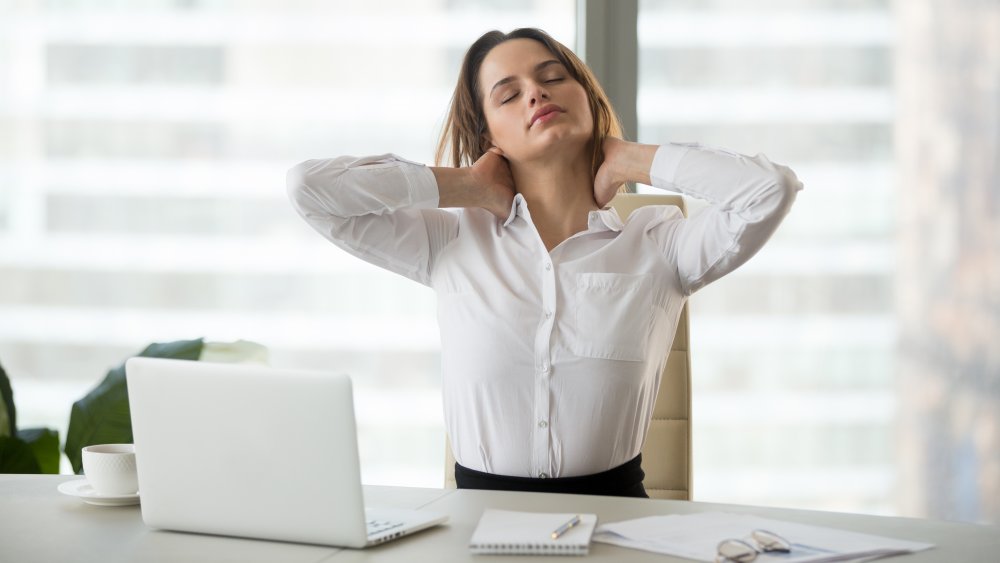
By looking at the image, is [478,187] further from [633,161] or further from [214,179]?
[214,179]

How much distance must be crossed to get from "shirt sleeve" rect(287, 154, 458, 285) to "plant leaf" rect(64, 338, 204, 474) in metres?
0.73

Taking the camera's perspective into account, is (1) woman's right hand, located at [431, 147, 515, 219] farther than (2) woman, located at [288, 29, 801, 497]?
Yes

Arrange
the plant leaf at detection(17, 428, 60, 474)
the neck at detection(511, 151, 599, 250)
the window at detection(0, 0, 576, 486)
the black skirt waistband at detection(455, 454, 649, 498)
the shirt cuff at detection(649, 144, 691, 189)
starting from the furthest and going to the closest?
the window at detection(0, 0, 576, 486) → the plant leaf at detection(17, 428, 60, 474) → the neck at detection(511, 151, 599, 250) → the shirt cuff at detection(649, 144, 691, 189) → the black skirt waistband at detection(455, 454, 649, 498)

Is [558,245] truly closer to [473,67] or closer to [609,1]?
[473,67]

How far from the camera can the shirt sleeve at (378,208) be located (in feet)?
6.18

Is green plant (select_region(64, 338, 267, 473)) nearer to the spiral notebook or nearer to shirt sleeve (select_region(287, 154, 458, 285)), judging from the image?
shirt sleeve (select_region(287, 154, 458, 285))

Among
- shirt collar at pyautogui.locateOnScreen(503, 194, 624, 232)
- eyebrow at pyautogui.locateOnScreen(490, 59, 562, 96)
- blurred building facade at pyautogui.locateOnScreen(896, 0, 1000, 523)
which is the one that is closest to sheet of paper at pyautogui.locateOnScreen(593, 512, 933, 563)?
shirt collar at pyautogui.locateOnScreen(503, 194, 624, 232)

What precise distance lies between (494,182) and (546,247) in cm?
18

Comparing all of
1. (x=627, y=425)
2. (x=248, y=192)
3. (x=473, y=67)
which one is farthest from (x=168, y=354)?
(x=627, y=425)

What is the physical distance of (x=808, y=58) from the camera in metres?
2.69

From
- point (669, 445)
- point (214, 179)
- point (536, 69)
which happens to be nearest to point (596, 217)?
point (536, 69)

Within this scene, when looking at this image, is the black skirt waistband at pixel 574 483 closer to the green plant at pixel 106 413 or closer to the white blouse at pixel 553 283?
the white blouse at pixel 553 283

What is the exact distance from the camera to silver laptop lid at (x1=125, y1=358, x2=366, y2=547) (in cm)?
110

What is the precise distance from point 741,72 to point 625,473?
1390 mm
